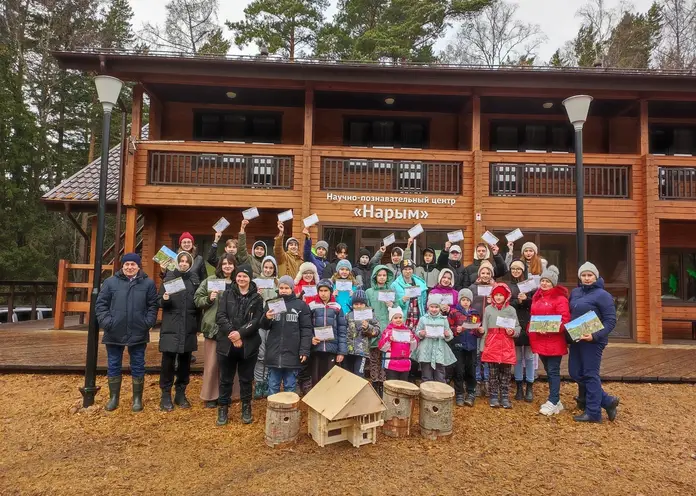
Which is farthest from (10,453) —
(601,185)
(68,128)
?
(68,128)

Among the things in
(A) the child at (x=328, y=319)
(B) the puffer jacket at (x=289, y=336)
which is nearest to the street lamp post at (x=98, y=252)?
(B) the puffer jacket at (x=289, y=336)

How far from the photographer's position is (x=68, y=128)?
985 inches

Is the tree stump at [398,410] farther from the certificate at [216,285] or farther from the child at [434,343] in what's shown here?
the certificate at [216,285]

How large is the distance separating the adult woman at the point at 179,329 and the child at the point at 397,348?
2320 mm

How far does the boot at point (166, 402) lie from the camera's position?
4.96 m

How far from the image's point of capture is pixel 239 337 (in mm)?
4379

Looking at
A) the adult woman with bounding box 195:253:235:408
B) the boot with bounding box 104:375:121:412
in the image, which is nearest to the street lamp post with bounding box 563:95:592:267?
the adult woman with bounding box 195:253:235:408

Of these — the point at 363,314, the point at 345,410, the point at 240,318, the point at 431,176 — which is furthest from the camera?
the point at 431,176

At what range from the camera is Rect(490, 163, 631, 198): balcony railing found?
10750 mm

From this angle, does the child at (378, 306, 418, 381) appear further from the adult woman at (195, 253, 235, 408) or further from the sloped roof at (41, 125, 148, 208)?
the sloped roof at (41, 125, 148, 208)

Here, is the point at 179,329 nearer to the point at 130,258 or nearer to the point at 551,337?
the point at 130,258

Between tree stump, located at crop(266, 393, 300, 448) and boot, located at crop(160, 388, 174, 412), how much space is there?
5.16 ft

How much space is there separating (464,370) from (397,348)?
1.10m

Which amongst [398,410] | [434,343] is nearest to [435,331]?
[434,343]
